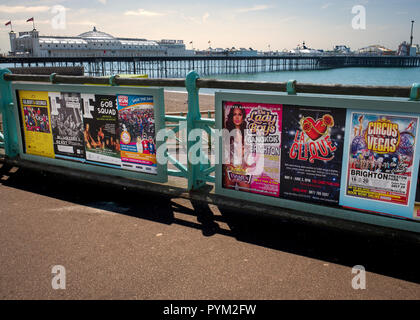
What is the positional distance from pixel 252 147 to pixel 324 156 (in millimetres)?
879

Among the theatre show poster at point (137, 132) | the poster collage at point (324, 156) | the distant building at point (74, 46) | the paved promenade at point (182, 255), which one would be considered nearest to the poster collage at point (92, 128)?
the theatre show poster at point (137, 132)

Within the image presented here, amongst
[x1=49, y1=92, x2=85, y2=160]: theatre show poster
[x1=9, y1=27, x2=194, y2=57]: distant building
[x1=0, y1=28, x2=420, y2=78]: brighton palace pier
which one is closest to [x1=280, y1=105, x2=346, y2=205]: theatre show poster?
[x1=49, y1=92, x2=85, y2=160]: theatre show poster

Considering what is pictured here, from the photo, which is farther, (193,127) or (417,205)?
(193,127)

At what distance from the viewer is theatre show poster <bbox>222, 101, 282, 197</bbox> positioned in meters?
4.62

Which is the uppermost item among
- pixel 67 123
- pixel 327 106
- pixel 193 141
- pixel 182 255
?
pixel 327 106

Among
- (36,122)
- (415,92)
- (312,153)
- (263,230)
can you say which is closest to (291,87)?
(312,153)

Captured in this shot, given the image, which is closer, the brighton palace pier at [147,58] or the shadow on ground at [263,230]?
the shadow on ground at [263,230]

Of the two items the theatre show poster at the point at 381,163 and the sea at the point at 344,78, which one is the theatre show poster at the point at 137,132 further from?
the sea at the point at 344,78

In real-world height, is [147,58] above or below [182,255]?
above

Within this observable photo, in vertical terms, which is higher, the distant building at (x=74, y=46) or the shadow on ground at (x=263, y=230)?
the distant building at (x=74, y=46)

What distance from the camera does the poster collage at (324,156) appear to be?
155 inches

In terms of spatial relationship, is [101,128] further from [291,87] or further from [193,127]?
[291,87]

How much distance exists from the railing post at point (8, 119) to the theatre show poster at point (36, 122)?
0.47m

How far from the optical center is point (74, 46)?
137 meters
